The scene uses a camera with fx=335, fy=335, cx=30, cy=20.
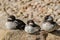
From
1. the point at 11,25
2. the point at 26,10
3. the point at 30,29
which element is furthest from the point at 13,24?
the point at 26,10

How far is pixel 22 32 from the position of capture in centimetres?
507

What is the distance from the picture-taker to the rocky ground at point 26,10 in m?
5.09

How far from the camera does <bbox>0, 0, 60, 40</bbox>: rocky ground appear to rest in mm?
5094

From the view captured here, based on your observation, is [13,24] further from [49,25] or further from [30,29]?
[49,25]

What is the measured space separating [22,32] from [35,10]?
30.6 inches

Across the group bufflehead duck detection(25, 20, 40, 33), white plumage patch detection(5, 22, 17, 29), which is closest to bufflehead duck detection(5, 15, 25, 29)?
white plumage patch detection(5, 22, 17, 29)

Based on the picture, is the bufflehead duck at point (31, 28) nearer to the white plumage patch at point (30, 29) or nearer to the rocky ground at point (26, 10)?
the white plumage patch at point (30, 29)

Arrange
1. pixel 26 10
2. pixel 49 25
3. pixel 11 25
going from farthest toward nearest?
pixel 26 10, pixel 11 25, pixel 49 25

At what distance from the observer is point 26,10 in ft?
19.0

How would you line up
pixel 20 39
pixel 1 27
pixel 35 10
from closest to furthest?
pixel 20 39 < pixel 1 27 < pixel 35 10

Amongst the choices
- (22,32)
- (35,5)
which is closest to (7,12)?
(35,5)

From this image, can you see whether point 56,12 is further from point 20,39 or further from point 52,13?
point 20,39

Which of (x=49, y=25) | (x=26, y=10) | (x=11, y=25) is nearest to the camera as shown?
(x=49, y=25)

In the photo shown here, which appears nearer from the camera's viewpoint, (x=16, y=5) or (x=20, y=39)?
(x=20, y=39)
